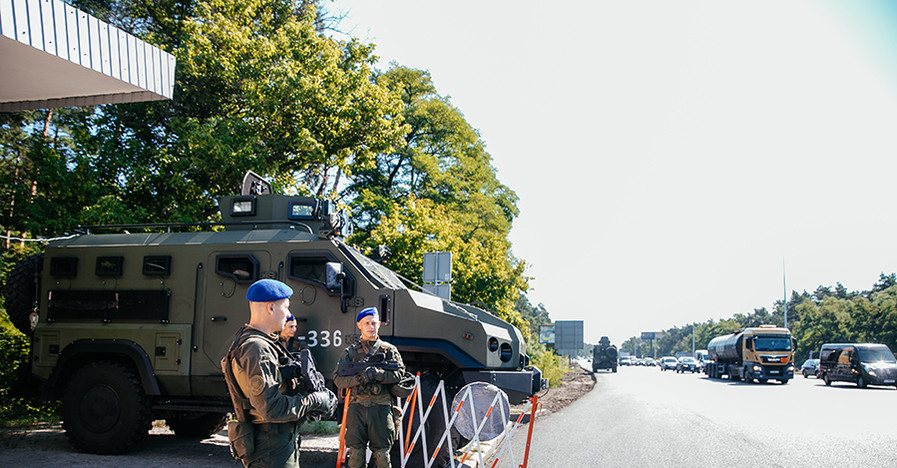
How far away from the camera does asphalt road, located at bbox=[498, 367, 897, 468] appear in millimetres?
9547

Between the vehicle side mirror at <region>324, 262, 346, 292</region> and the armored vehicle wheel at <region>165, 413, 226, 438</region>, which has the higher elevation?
the vehicle side mirror at <region>324, 262, 346, 292</region>

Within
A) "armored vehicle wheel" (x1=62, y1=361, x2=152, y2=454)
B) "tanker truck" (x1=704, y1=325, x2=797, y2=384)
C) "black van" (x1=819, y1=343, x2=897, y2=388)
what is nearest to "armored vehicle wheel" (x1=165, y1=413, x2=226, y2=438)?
"armored vehicle wheel" (x1=62, y1=361, x2=152, y2=454)

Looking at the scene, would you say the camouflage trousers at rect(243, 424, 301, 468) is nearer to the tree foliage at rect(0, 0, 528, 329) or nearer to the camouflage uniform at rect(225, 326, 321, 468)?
the camouflage uniform at rect(225, 326, 321, 468)

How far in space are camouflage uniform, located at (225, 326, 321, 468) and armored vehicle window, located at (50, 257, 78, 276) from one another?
6.34 meters

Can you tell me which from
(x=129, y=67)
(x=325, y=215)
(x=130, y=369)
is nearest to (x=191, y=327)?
(x=130, y=369)

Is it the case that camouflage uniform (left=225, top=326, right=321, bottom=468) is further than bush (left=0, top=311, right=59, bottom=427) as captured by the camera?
No

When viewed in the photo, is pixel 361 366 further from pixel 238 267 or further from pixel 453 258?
pixel 453 258

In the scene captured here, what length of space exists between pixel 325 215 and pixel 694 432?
7.71 m

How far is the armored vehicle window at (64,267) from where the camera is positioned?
364 inches

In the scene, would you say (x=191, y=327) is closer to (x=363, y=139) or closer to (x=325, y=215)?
(x=325, y=215)

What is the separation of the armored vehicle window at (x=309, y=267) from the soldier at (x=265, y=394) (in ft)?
14.8

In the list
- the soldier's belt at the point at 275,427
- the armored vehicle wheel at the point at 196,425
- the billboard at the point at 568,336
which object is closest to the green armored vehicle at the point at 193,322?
the armored vehicle wheel at the point at 196,425

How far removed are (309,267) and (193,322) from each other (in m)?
1.60

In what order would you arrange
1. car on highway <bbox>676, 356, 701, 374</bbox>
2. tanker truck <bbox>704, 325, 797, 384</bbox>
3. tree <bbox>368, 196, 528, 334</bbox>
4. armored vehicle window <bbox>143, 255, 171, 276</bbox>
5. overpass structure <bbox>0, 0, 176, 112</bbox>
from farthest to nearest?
1. car on highway <bbox>676, 356, 701, 374</bbox>
2. tanker truck <bbox>704, 325, 797, 384</bbox>
3. tree <bbox>368, 196, 528, 334</bbox>
4. armored vehicle window <bbox>143, 255, 171, 276</bbox>
5. overpass structure <bbox>0, 0, 176, 112</bbox>
